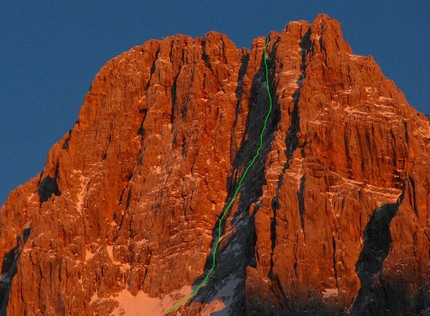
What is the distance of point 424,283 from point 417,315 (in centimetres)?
430

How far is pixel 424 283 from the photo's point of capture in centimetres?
19700

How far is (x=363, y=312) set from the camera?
7776 inches

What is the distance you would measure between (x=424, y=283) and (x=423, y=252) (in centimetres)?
438

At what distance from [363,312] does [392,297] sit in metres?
3.65

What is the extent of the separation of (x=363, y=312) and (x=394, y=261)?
7071mm

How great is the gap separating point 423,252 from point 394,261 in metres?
3.42

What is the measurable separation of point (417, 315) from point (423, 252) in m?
8.63

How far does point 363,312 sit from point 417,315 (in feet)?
21.1

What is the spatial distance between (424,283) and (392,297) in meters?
3.88

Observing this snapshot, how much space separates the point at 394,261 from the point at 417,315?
8018 mm

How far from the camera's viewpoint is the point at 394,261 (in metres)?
200

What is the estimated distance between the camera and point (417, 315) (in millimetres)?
194500
